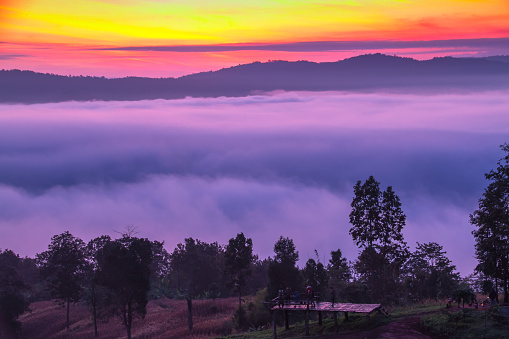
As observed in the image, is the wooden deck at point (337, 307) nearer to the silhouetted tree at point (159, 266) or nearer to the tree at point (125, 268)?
the tree at point (125, 268)

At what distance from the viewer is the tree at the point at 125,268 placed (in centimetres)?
4791

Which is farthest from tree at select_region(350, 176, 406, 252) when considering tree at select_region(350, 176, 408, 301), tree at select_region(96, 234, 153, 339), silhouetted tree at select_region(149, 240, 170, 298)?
silhouetted tree at select_region(149, 240, 170, 298)

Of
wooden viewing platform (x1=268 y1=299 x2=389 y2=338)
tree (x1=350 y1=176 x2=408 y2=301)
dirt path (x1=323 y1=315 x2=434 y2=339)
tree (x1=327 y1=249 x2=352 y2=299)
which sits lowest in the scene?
dirt path (x1=323 y1=315 x2=434 y2=339)

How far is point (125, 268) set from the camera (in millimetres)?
48219

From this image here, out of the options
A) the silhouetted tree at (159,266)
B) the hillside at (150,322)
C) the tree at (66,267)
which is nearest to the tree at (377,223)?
the hillside at (150,322)

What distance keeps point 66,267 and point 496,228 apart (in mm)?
57515

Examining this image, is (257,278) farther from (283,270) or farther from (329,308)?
(329,308)

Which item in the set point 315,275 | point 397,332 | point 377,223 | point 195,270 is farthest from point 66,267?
point 397,332

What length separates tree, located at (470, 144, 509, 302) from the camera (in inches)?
1483

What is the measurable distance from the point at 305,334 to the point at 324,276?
1703cm

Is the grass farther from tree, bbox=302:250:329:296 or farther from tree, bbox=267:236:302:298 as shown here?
tree, bbox=302:250:329:296

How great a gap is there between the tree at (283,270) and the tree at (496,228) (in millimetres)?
18561

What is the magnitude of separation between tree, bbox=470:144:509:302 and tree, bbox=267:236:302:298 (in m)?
18.6

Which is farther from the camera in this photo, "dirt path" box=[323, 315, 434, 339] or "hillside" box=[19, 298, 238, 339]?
"hillside" box=[19, 298, 238, 339]
